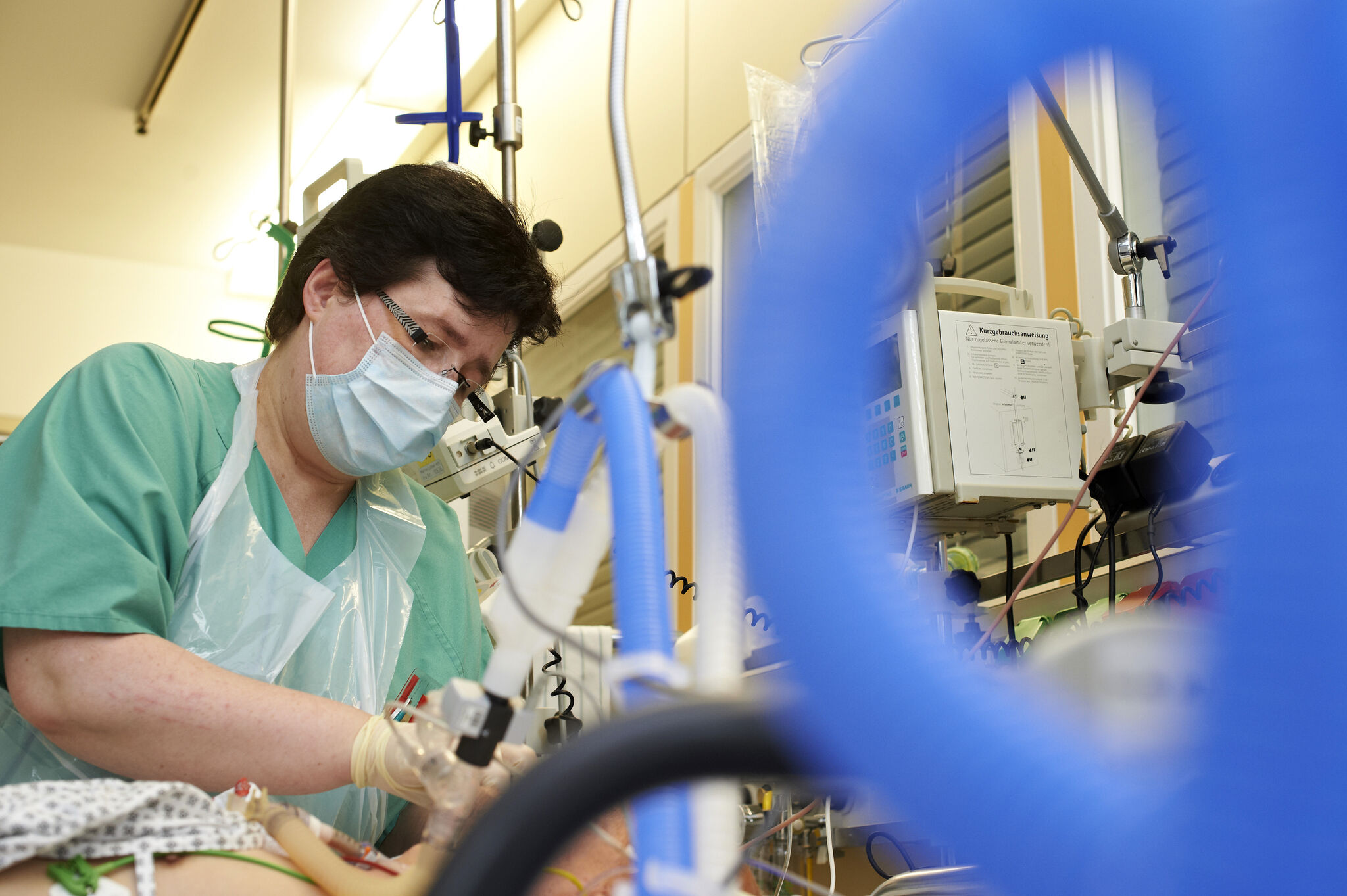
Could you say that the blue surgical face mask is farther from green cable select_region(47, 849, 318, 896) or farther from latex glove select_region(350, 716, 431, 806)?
green cable select_region(47, 849, 318, 896)

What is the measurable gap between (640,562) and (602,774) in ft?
0.51

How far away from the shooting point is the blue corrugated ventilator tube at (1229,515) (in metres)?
0.31

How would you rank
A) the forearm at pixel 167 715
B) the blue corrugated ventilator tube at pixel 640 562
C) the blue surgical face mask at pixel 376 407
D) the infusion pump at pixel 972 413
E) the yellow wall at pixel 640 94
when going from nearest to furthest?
the blue corrugated ventilator tube at pixel 640 562
the forearm at pixel 167 715
the blue surgical face mask at pixel 376 407
the infusion pump at pixel 972 413
the yellow wall at pixel 640 94

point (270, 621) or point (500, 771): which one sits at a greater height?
point (270, 621)

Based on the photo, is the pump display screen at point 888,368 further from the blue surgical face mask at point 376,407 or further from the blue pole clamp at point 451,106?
the blue pole clamp at point 451,106

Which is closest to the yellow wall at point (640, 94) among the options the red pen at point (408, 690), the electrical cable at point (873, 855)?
the electrical cable at point (873, 855)

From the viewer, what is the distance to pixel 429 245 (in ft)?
4.80

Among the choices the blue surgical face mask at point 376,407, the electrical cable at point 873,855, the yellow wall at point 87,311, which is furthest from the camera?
the yellow wall at point 87,311

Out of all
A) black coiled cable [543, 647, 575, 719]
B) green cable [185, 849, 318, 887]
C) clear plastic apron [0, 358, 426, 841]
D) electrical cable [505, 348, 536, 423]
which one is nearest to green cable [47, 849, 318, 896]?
green cable [185, 849, 318, 887]

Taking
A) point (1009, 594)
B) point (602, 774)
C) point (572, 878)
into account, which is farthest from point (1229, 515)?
point (1009, 594)

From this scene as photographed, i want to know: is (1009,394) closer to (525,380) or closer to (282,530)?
(282,530)

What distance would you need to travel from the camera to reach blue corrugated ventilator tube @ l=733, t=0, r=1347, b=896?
12.3 inches

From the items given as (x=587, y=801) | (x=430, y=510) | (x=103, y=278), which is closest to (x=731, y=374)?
(x=587, y=801)

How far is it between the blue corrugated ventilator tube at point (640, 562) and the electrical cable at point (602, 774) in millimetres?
59
